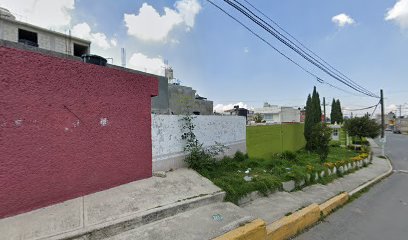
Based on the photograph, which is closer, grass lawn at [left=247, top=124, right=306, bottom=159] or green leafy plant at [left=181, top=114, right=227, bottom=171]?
green leafy plant at [left=181, top=114, right=227, bottom=171]

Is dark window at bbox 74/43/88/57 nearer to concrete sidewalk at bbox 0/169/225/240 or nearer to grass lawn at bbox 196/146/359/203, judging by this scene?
grass lawn at bbox 196/146/359/203

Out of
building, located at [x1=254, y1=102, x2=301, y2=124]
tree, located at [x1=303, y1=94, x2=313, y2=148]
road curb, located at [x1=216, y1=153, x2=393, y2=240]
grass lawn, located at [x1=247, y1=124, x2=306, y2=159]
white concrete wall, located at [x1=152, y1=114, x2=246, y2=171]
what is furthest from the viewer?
building, located at [x1=254, y1=102, x2=301, y2=124]

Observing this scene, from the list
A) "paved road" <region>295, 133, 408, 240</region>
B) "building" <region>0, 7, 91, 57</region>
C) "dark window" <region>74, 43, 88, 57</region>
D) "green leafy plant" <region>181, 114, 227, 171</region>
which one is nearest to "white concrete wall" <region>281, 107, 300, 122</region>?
"dark window" <region>74, 43, 88, 57</region>

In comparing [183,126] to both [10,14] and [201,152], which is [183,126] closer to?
[201,152]

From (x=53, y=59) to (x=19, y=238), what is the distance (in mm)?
2752

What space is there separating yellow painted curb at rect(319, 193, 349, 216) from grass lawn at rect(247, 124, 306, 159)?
364 centimetres

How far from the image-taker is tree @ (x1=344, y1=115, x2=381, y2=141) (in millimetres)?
21500

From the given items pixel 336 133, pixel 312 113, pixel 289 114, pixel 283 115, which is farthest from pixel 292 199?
pixel 289 114

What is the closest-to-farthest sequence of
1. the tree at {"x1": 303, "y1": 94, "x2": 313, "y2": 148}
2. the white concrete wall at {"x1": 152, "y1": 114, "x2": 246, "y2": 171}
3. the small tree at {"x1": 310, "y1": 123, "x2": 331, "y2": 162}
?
the white concrete wall at {"x1": 152, "y1": 114, "x2": 246, "y2": 171} < the small tree at {"x1": 310, "y1": 123, "x2": 331, "y2": 162} < the tree at {"x1": 303, "y1": 94, "x2": 313, "y2": 148}

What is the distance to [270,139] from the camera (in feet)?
41.0

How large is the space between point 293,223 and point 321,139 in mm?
10583

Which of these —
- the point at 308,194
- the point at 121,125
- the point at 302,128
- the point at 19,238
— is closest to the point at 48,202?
the point at 19,238

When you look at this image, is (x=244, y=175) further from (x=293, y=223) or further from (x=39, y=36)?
(x=39, y=36)

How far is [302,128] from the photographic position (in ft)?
61.7
